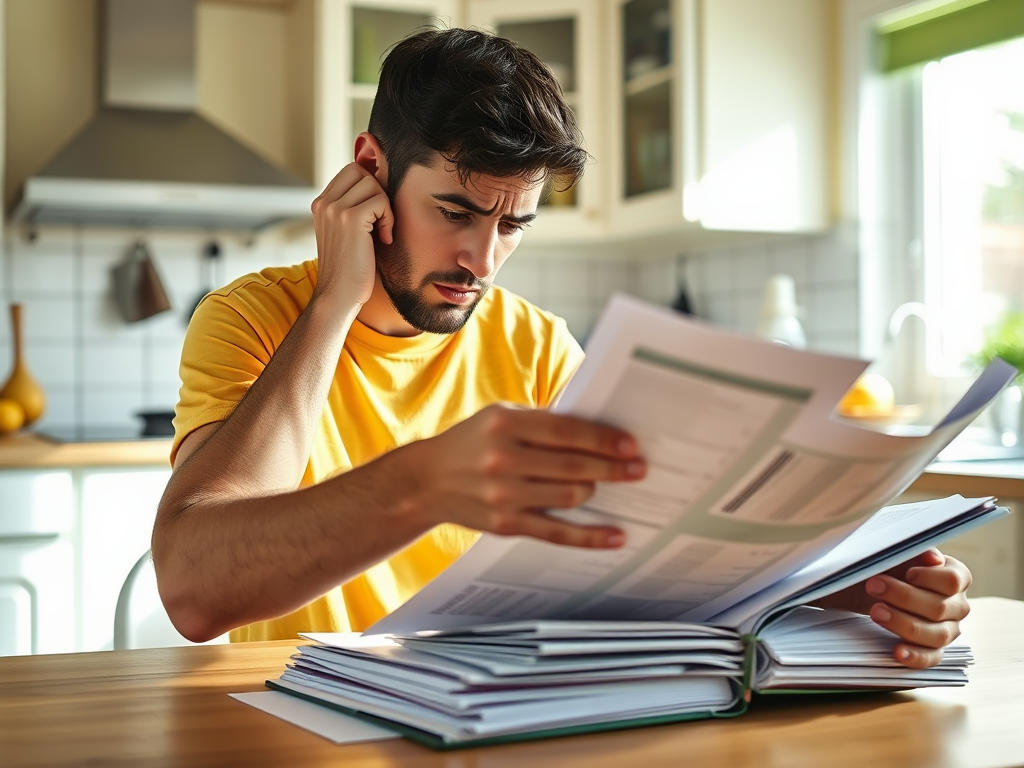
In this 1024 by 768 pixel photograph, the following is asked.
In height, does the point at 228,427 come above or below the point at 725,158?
below

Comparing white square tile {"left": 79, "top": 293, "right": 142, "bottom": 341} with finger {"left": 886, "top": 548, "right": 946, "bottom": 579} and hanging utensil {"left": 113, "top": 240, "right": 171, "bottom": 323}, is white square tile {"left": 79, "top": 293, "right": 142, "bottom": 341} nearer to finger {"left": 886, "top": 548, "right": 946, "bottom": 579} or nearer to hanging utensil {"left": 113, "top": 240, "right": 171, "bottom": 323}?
hanging utensil {"left": 113, "top": 240, "right": 171, "bottom": 323}

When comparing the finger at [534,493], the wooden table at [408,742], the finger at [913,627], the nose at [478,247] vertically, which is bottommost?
the wooden table at [408,742]

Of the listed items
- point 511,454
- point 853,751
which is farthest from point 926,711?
point 511,454

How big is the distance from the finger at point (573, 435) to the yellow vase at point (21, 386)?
2.63m

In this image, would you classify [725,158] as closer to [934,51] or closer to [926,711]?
[934,51]

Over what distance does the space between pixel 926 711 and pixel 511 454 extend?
35cm

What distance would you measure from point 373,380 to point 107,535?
139cm

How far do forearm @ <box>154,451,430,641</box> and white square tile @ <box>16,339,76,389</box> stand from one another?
243 cm

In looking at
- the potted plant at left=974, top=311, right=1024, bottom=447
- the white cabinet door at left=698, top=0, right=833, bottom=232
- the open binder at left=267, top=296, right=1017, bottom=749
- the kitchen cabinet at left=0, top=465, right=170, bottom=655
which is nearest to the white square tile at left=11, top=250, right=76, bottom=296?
the kitchen cabinet at left=0, top=465, right=170, bottom=655

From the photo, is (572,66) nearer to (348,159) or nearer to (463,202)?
(348,159)

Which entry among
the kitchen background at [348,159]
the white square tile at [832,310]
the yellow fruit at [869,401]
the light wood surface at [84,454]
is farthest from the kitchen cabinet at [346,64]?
the yellow fruit at [869,401]

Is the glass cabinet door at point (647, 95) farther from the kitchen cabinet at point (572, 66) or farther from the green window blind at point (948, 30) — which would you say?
the green window blind at point (948, 30)

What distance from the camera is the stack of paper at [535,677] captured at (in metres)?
0.63

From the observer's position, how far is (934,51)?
107 inches
